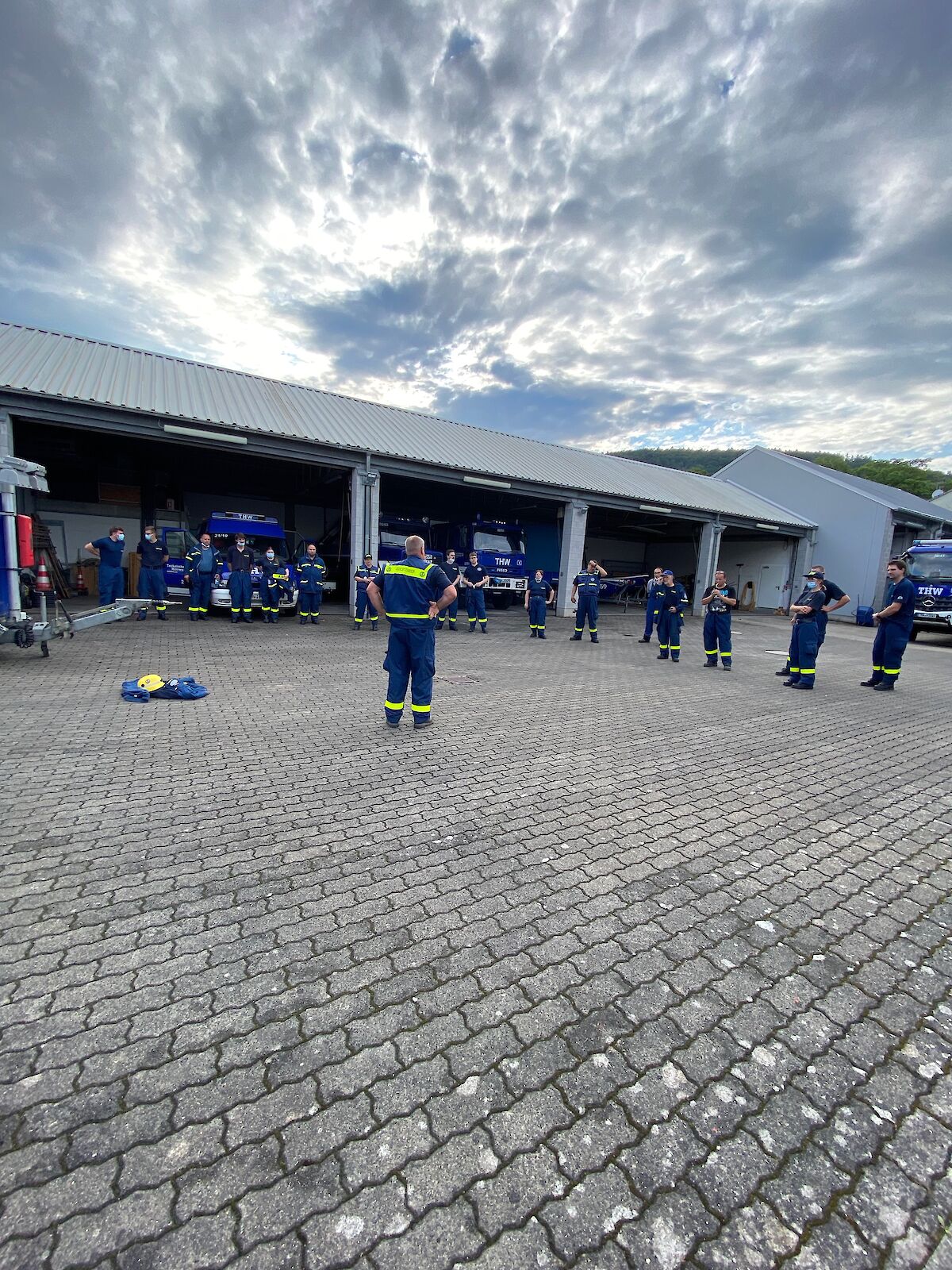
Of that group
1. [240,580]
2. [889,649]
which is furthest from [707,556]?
[240,580]

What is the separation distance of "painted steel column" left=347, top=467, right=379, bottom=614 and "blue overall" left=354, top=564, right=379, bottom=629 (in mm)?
1053

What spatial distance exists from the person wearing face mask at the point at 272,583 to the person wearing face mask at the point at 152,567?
2086mm

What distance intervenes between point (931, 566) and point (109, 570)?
2169 centimetres

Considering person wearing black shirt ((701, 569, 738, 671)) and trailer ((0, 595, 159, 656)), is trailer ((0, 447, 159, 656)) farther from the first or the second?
person wearing black shirt ((701, 569, 738, 671))

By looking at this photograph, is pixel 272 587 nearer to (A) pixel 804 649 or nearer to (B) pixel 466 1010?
(A) pixel 804 649

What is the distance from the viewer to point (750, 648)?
1338 cm

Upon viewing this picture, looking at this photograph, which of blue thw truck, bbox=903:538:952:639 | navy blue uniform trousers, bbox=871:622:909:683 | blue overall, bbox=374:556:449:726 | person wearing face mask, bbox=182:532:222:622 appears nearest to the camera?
blue overall, bbox=374:556:449:726

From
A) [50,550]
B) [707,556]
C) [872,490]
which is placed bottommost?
[50,550]

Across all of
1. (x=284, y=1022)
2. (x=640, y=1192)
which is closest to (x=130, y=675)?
(x=284, y=1022)

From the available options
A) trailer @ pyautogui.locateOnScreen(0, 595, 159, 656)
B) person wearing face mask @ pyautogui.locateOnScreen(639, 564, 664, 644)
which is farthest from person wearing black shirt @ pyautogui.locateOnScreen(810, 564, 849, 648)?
trailer @ pyautogui.locateOnScreen(0, 595, 159, 656)

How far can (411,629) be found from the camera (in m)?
5.52

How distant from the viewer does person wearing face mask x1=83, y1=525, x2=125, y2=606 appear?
11.5 m

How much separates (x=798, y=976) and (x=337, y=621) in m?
12.7

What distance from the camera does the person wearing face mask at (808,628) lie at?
27.2 ft
